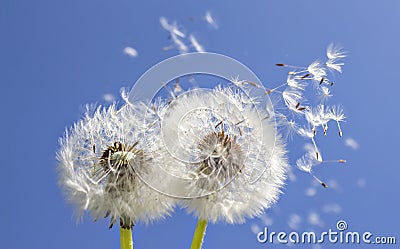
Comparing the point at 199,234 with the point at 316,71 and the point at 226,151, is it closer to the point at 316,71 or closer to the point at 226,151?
the point at 226,151

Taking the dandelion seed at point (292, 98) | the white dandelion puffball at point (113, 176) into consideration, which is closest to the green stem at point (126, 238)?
the white dandelion puffball at point (113, 176)

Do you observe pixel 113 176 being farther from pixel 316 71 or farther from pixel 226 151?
pixel 316 71

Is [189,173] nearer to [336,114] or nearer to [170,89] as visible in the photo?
[170,89]

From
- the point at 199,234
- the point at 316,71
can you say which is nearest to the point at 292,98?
the point at 316,71

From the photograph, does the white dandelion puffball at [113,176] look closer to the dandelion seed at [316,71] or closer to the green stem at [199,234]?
the green stem at [199,234]

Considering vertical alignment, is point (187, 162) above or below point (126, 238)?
Result: above

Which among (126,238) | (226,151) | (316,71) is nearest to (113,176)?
(126,238)
